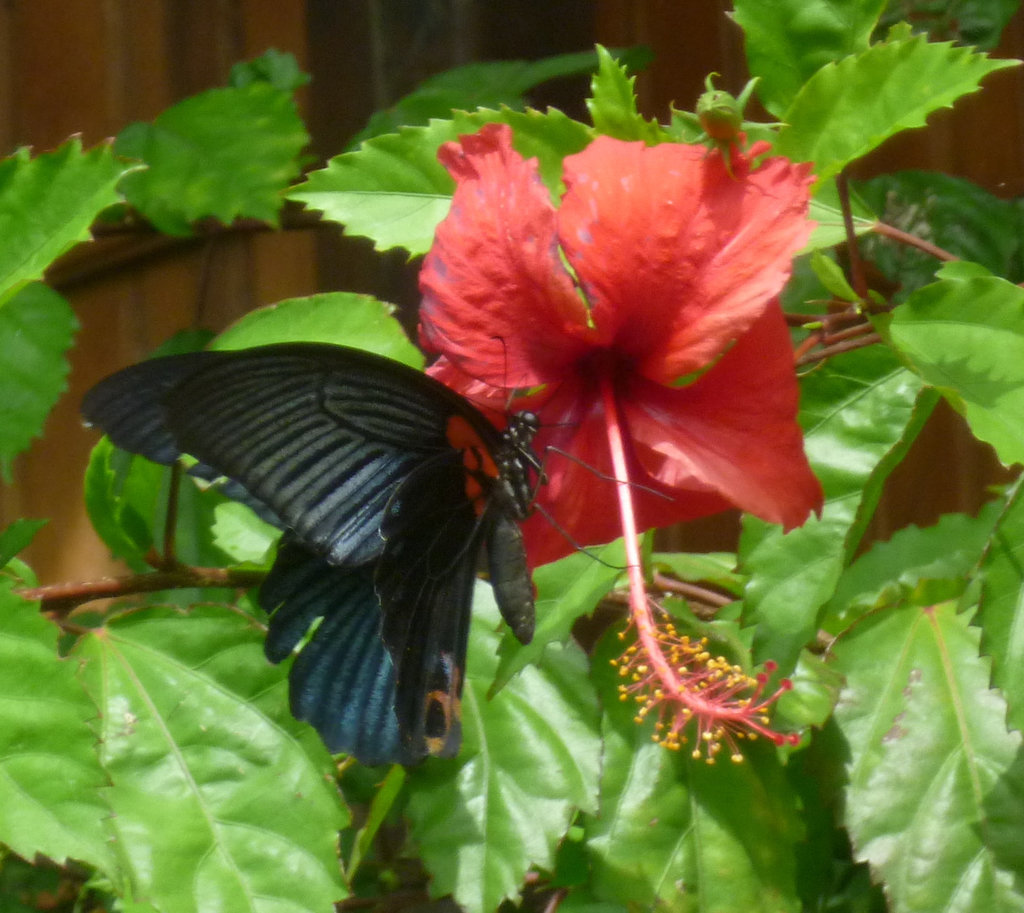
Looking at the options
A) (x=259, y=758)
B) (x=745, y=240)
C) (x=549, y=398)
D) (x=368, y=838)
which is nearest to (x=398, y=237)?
(x=549, y=398)

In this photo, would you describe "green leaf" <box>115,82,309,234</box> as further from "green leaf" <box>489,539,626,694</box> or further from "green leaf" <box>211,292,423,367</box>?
"green leaf" <box>489,539,626,694</box>

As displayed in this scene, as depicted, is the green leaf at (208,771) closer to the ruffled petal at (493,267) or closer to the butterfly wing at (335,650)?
the butterfly wing at (335,650)

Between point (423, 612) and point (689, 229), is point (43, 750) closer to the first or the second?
point (423, 612)

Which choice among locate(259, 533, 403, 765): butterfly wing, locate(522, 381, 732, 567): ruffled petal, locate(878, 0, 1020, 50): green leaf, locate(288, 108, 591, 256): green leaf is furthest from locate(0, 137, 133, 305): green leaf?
locate(878, 0, 1020, 50): green leaf

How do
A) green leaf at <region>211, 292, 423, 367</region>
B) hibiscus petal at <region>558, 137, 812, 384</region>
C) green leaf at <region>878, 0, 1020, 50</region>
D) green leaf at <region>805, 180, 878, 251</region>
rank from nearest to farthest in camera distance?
1. hibiscus petal at <region>558, 137, 812, 384</region>
2. green leaf at <region>805, 180, 878, 251</region>
3. green leaf at <region>211, 292, 423, 367</region>
4. green leaf at <region>878, 0, 1020, 50</region>

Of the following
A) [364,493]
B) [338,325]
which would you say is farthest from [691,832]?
[338,325]

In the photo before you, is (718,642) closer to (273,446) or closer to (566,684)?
(566,684)
